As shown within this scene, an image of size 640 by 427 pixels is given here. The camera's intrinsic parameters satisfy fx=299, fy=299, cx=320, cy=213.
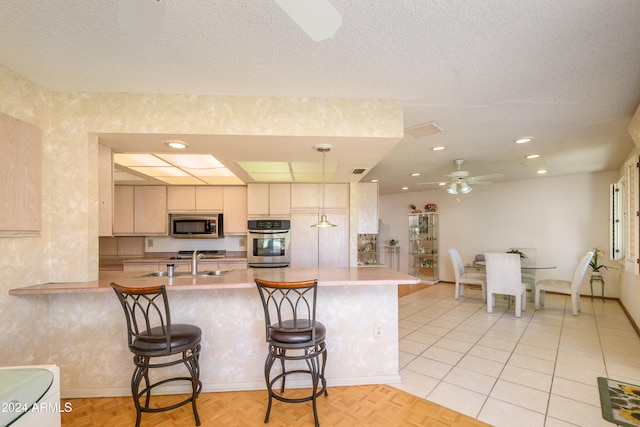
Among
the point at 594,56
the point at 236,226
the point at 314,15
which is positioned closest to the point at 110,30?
the point at 314,15

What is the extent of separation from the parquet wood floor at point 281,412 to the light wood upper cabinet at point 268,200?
2.95m

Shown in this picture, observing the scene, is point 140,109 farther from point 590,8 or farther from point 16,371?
point 590,8

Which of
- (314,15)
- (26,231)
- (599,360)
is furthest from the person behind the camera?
(599,360)

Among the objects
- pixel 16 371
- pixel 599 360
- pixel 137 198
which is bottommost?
pixel 599 360

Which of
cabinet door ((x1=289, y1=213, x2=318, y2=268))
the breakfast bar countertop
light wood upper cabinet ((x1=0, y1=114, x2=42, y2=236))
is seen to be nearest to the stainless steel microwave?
cabinet door ((x1=289, y1=213, x2=318, y2=268))

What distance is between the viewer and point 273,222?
495 cm

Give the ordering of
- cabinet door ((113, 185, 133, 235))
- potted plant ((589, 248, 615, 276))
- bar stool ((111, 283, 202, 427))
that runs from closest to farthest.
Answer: bar stool ((111, 283, 202, 427)) → cabinet door ((113, 185, 133, 235)) → potted plant ((589, 248, 615, 276))

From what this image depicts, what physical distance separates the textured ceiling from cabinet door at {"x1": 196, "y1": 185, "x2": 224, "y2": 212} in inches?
117

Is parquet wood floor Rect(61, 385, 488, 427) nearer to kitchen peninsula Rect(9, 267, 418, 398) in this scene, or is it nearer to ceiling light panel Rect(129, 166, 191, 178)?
kitchen peninsula Rect(9, 267, 418, 398)

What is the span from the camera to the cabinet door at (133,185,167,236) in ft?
17.0

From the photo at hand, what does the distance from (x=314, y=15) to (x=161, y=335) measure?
2.12m

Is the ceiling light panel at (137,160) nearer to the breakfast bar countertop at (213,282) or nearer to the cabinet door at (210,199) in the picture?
the breakfast bar countertop at (213,282)

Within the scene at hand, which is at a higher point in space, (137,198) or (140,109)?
(140,109)

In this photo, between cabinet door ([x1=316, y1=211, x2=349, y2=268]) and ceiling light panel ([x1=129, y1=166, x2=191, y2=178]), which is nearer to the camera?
ceiling light panel ([x1=129, y1=166, x2=191, y2=178])
